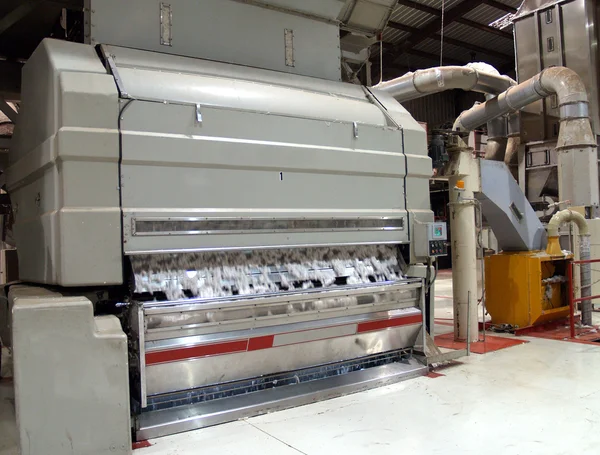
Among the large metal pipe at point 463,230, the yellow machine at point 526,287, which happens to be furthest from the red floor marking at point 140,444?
the yellow machine at point 526,287

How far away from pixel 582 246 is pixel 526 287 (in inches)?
35.1

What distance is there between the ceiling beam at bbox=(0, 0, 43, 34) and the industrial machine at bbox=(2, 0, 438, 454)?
2.75 ft

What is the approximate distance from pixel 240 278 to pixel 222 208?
0.50 meters

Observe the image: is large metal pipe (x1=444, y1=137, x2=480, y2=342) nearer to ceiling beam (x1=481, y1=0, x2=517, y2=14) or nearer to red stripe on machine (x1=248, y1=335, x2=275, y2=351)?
red stripe on machine (x1=248, y1=335, x2=275, y2=351)

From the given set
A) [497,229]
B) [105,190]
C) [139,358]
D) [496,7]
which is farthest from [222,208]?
[496,7]

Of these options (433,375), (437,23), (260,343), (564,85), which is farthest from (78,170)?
(437,23)

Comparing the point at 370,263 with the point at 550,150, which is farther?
the point at 550,150

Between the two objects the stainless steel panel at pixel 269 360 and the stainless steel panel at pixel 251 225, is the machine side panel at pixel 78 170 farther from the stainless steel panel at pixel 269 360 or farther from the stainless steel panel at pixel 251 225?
Result: the stainless steel panel at pixel 269 360

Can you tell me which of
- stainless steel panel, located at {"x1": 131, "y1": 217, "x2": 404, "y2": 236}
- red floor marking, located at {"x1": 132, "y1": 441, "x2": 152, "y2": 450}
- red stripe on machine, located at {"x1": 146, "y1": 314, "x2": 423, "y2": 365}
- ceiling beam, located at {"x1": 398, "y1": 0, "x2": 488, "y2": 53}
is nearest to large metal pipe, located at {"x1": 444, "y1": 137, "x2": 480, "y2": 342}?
stainless steel panel, located at {"x1": 131, "y1": 217, "x2": 404, "y2": 236}

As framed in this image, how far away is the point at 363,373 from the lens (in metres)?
3.84

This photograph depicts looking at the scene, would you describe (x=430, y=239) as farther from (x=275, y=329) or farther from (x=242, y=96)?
(x=242, y=96)

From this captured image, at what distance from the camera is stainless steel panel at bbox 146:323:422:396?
9.71ft

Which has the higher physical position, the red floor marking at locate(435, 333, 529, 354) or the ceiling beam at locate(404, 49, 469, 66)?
the ceiling beam at locate(404, 49, 469, 66)

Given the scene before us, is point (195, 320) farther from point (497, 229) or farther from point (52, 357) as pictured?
point (497, 229)
